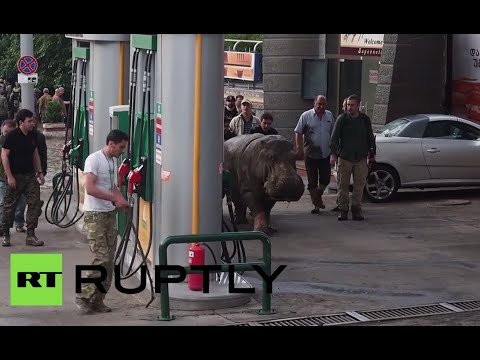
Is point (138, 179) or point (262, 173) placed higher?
point (138, 179)

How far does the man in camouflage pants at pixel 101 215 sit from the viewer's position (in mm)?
10508

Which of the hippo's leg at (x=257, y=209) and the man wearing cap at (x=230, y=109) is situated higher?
the man wearing cap at (x=230, y=109)

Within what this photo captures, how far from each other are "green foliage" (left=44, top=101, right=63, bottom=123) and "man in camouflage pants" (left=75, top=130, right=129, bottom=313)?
22911mm

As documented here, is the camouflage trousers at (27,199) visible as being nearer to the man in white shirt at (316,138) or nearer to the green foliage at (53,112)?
the man in white shirt at (316,138)

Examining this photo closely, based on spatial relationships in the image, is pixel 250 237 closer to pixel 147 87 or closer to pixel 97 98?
pixel 147 87

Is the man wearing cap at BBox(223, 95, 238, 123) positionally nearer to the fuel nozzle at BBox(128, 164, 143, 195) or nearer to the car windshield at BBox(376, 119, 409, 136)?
the car windshield at BBox(376, 119, 409, 136)

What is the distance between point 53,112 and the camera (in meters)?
33.2

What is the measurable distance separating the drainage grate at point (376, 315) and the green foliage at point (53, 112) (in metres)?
23.6

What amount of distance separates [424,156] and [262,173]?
4351 mm

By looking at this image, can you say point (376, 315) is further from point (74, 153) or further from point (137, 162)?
point (74, 153)

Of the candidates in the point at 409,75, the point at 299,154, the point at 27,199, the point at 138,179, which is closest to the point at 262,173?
the point at 299,154

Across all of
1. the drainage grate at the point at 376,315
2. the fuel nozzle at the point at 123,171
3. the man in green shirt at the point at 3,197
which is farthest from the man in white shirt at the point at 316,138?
the drainage grate at the point at 376,315

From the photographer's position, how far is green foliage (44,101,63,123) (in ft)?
109
